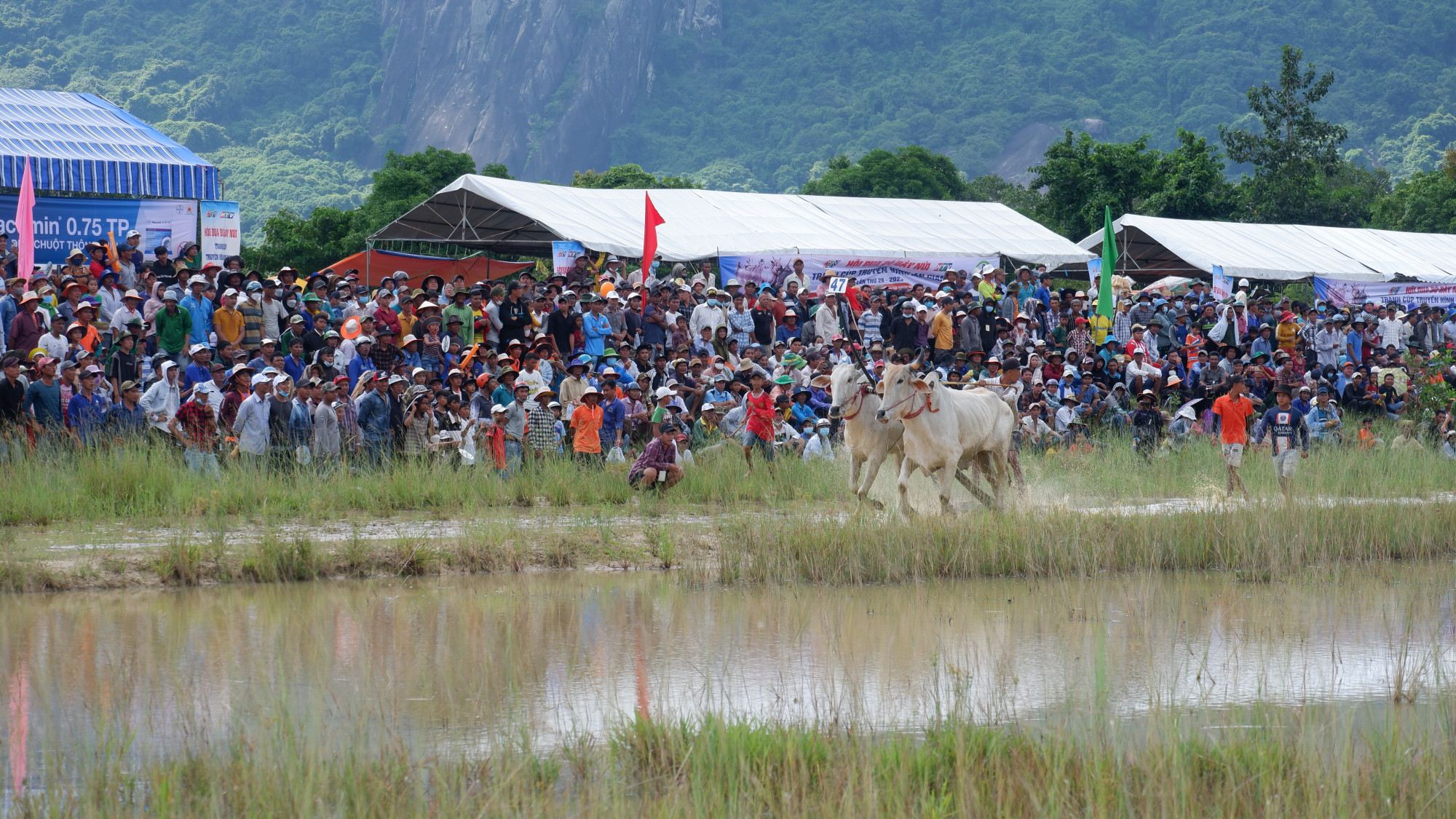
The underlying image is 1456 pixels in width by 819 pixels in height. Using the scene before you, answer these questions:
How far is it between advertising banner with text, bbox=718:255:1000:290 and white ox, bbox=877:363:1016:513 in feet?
32.8

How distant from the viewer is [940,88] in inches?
4456

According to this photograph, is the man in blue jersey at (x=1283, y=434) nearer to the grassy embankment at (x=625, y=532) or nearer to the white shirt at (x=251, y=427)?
the grassy embankment at (x=625, y=532)

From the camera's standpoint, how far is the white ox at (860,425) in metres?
15.0

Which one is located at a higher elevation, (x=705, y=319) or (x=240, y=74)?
(x=240, y=74)

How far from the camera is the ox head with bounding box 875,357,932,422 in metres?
14.5

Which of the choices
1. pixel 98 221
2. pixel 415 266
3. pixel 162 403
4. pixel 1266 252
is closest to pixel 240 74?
pixel 415 266

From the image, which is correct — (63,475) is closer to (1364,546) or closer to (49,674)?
(49,674)

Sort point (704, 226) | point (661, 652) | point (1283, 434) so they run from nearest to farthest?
point (661, 652)
point (1283, 434)
point (704, 226)

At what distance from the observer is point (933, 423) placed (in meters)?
14.7

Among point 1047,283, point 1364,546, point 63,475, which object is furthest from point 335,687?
point 1047,283

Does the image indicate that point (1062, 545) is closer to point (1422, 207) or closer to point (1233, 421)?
point (1233, 421)

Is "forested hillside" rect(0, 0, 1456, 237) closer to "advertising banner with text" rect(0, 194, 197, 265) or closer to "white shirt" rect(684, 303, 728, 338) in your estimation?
"advertising banner with text" rect(0, 194, 197, 265)

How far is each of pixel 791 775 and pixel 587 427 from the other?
10741mm

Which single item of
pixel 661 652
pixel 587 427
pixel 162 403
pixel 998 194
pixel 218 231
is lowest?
pixel 661 652
